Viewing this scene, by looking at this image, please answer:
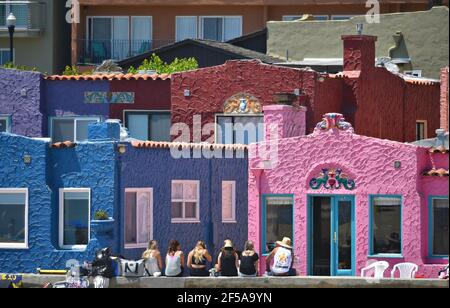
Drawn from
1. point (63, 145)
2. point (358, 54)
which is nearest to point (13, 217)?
point (63, 145)

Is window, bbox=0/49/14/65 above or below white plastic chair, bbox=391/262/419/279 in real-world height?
above

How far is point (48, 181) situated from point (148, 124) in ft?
22.0

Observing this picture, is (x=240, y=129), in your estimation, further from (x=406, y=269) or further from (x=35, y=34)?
(x=35, y=34)

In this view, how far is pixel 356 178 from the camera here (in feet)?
168

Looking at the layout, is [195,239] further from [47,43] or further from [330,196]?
[47,43]

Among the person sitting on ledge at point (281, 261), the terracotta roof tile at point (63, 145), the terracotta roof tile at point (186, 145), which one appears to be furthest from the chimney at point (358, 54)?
the terracotta roof tile at point (63, 145)

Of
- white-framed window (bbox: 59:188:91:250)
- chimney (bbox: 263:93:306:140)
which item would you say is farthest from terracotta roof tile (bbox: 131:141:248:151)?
white-framed window (bbox: 59:188:91:250)

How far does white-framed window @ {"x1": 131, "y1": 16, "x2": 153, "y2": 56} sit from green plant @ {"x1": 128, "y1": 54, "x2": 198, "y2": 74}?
1050 cm

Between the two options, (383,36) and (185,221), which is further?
(383,36)

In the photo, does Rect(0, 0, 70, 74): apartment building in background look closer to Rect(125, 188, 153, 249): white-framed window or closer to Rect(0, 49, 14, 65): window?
Rect(0, 49, 14, 65): window

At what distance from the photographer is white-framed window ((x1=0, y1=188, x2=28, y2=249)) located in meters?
52.2

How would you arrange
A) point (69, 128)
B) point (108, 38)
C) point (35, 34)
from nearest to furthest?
point (69, 128) < point (35, 34) < point (108, 38)
